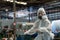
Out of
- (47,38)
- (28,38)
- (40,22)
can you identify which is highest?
→ (40,22)

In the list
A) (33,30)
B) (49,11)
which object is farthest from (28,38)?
(49,11)

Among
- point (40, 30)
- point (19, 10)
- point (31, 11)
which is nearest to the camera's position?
point (40, 30)

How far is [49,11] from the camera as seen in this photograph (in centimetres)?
1245

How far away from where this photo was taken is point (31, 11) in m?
13.7

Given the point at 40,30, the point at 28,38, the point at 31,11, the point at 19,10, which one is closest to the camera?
the point at 40,30

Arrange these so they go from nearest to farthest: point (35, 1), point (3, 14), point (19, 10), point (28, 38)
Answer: point (28, 38), point (35, 1), point (19, 10), point (3, 14)

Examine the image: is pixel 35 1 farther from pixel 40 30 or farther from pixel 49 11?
pixel 40 30

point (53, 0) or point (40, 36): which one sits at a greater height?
point (53, 0)

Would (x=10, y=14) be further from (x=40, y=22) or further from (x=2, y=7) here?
(x=40, y=22)

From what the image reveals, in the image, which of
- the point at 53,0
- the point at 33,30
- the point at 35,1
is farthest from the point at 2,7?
the point at 33,30

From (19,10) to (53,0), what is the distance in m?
4.85

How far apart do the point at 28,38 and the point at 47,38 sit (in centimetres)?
381

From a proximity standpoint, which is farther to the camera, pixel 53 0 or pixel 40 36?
Answer: pixel 53 0

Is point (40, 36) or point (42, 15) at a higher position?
point (42, 15)
